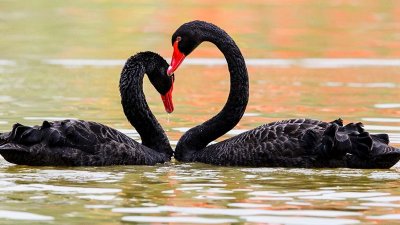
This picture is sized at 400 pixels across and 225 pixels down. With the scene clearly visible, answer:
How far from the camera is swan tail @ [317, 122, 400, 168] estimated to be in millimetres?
10078

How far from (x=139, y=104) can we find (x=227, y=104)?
81 cm

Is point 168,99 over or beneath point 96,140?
over

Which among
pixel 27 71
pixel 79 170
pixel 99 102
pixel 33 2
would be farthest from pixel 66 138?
pixel 33 2

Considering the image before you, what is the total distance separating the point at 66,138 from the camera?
10195 mm

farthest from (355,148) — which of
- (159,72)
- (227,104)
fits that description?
(159,72)

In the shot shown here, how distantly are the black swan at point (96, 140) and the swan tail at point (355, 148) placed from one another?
160 cm

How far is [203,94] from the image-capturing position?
16.7 meters

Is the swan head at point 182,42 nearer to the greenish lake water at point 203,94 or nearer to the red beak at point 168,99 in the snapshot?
the red beak at point 168,99

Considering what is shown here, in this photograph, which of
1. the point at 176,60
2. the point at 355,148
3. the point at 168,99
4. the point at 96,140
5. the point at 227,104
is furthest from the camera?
the point at 168,99

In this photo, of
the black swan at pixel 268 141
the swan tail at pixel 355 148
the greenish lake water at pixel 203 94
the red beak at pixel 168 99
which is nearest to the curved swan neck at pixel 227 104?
the black swan at pixel 268 141

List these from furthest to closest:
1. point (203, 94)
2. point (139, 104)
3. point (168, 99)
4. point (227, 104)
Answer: point (203, 94)
point (168, 99)
point (227, 104)
point (139, 104)

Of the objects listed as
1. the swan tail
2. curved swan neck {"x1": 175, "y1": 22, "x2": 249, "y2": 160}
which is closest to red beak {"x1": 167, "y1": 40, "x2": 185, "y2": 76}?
curved swan neck {"x1": 175, "y1": 22, "x2": 249, "y2": 160}

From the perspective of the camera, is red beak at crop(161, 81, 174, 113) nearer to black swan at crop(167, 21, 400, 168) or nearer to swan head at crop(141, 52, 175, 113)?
swan head at crop(141, 52, 175, 113)

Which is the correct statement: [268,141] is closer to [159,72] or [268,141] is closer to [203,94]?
[159,72]
